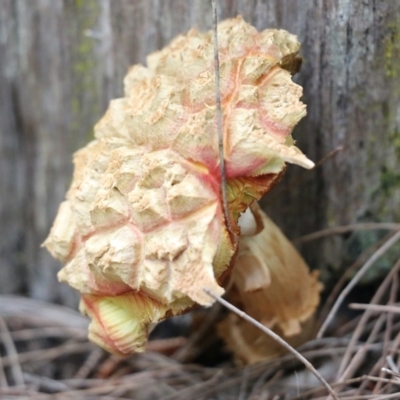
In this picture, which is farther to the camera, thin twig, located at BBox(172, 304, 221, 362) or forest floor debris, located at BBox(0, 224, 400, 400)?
thin twig, located at BBox(172, 304, 221, 362)

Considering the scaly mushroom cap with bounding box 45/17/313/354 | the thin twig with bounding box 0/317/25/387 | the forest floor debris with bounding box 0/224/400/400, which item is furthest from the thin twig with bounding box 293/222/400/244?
the thin twig with bounding box 0/317/25/387

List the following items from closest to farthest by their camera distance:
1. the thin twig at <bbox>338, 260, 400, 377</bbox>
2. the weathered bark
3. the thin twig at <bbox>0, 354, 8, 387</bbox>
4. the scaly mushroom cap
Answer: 1. the scaly mushroom cap
2. the weathered bark
3. the thin twig at <bbox>338, 260, 400, 377</bbox>
4. the thin twig at <bbox>0, 354, 8, 387</bbox>

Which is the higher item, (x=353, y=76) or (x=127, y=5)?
(x=127, y=5)

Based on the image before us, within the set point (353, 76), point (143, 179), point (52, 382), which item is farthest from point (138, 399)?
point (353, 76)

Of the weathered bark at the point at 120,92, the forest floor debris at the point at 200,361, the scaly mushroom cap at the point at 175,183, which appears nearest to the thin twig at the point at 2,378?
the forest floor debris at the point at 200,361

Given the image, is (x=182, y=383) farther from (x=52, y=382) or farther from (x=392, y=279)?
(x=392, y=279)

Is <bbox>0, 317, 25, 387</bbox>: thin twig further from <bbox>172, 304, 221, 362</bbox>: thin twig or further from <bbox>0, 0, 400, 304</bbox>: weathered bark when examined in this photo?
<bbox>172, 304, 221, 362</bbox>: thin twig
